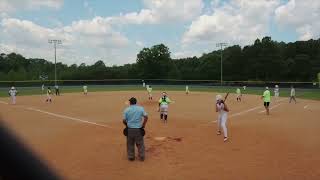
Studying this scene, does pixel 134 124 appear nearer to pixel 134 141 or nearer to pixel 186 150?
pixel 134 141

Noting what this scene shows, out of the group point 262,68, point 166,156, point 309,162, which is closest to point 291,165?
point 309,162

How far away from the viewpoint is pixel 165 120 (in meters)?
24.3

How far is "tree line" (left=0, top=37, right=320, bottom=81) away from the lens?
102 meters

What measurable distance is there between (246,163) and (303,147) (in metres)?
3.72

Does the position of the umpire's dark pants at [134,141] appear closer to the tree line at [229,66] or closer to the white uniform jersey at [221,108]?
the white uniform jersey at [221,108]

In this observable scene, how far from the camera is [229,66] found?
111250 millimetres

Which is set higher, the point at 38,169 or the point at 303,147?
the point at 38,169

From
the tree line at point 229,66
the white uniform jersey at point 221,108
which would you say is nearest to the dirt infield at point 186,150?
the white uniform jersey at point 221,108

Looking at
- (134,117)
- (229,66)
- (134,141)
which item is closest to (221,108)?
(134,141)

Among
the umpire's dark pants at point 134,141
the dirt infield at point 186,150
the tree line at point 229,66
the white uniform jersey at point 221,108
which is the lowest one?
the dirt infield at point 186,150

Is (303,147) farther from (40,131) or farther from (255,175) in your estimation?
(40,131)

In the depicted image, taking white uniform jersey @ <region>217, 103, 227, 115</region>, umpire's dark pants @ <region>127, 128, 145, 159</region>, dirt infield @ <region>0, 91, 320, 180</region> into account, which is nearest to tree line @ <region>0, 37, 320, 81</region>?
dirt infield @ <region>0, 91, 320, 180</region>

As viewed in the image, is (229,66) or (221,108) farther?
(229,66)

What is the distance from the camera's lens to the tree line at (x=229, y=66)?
10219 cm
